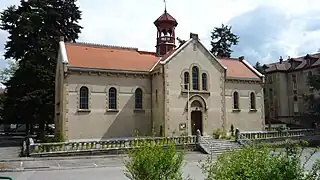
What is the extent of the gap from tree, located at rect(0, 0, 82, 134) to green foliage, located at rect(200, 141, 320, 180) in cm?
3497

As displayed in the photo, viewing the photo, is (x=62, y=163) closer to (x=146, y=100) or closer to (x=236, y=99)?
(x=146, y=100)

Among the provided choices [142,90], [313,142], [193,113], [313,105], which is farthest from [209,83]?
[313,105]

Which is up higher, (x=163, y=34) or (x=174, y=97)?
(x=163, y=34)

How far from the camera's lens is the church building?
3284 cm

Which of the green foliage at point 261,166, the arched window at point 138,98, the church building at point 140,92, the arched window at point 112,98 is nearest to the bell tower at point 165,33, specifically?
the church building at point 140,92

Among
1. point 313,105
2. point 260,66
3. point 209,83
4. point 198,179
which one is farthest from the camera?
point 260,66

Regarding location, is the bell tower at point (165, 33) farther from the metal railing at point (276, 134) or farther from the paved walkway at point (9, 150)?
the paved walkway at point (9, 150)

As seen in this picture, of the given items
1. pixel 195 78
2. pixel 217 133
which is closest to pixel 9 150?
pixel 195 78

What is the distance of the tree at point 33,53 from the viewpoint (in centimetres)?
3938

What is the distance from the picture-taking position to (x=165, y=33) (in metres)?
41.4

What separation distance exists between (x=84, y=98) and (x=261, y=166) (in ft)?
93.6

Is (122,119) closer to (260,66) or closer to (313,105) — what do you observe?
(313,105)

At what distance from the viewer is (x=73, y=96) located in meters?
32.6

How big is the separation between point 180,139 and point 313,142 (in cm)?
1824
